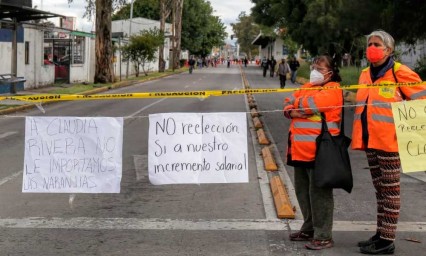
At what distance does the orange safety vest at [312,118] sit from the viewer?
500cm

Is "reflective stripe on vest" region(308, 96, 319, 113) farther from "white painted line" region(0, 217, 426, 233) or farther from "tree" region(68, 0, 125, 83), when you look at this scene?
"tree" region(68, 0, 125, 83)

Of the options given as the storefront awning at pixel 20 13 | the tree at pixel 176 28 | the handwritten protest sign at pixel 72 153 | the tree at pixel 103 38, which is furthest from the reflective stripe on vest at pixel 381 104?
the tree at pixel 176 28

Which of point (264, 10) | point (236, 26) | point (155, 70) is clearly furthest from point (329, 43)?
point (236, 26)

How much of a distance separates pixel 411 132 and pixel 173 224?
2509mm

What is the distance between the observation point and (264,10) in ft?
163

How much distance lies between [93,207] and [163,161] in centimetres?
155

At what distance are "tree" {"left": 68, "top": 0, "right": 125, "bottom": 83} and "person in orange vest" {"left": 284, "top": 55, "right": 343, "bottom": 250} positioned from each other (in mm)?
27713

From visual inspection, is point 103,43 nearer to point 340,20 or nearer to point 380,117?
point 340,20

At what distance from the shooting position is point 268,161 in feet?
31.1

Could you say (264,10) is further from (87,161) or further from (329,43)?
(87,161)

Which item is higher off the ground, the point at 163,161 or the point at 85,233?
the point at 163,161

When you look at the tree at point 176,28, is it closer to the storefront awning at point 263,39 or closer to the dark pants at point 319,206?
the storefront awning at point 263,39

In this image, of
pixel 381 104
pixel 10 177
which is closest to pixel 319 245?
pixel 381 104

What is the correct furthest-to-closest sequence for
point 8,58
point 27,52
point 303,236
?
point 27,52, point 8,58, point 303,236
